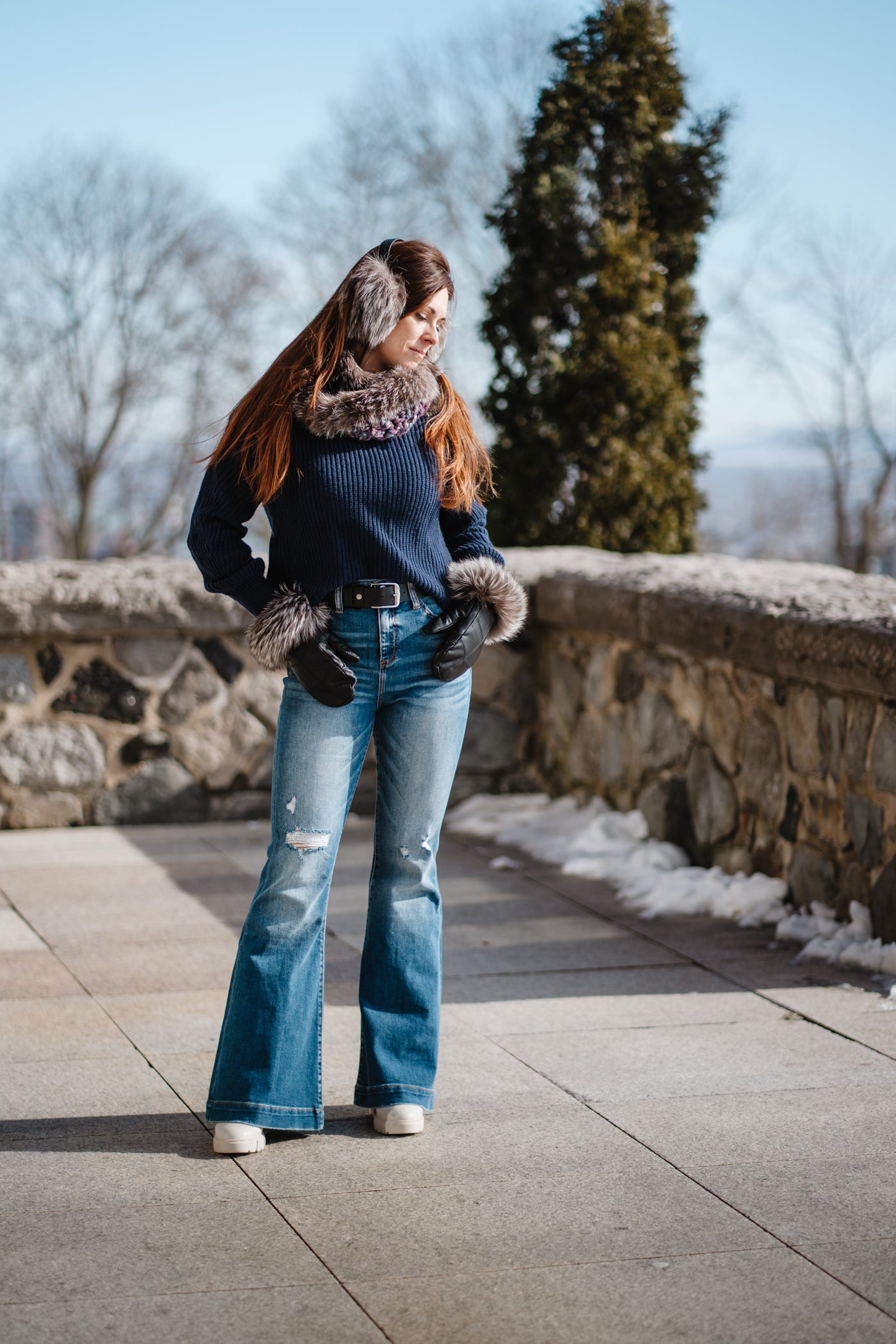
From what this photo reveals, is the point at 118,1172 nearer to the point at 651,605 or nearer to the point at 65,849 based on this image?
the point at 65,849

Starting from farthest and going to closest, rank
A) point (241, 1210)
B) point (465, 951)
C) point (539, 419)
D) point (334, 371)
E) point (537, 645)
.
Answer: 1. point (539, 419)
2. point (537, 645)
3. point (465, 951)
4. point (334, 371)
5. point (241, 1210)

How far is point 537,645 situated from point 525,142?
3.33 meters

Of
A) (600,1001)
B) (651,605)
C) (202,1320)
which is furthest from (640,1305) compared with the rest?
(651,605)

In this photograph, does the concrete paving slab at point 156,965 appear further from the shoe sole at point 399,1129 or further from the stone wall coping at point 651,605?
the stone wall coping at point 651,605

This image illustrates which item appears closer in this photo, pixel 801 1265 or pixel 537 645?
pixel 801 1265

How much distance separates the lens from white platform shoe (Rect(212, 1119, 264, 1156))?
9.10ft

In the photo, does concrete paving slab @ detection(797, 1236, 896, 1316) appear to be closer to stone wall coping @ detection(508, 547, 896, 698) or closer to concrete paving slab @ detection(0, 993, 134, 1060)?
concrete paving slab @ detection(0, 993, 134, 1060)

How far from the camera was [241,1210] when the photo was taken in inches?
99.7

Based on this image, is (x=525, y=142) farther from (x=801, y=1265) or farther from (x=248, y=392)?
(x=801, y=1265)

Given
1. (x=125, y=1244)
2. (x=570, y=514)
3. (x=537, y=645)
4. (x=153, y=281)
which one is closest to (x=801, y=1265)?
(x=125, y=1244)

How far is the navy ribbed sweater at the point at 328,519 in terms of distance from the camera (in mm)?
2803

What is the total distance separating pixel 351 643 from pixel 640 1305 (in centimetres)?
126

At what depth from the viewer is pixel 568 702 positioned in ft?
20.1

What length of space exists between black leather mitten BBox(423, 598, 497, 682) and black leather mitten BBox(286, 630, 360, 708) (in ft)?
0.59
